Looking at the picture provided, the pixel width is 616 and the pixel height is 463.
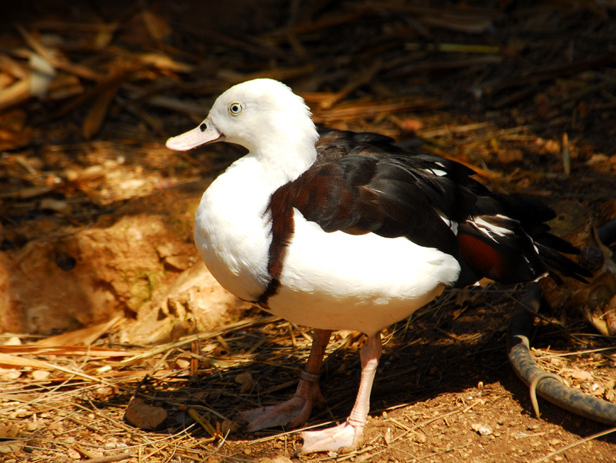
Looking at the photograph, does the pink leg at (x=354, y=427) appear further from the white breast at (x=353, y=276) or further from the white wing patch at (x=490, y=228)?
the white wing patch at (x=490, y=228)

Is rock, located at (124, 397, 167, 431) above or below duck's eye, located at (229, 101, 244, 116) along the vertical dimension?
below

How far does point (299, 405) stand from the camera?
9.84ft

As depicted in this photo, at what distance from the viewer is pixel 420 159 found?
9.45 ft

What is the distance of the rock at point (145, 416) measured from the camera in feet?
9.50

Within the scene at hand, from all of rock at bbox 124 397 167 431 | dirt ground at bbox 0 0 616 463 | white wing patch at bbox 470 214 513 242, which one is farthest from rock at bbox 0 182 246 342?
white wing patch at bbox 470 214 513 242

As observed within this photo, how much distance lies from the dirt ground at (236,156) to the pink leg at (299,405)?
0.06 metres

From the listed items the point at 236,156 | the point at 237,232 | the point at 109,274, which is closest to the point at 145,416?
the point at 237,232

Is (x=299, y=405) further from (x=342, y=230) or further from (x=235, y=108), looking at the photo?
(x=235, y=108)

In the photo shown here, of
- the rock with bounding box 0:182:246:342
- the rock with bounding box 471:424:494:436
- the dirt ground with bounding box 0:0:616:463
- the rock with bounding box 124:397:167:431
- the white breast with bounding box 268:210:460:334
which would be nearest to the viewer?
the white breast with bounding box 268:210:460:334

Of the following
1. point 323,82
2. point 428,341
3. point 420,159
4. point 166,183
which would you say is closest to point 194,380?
point 428,341

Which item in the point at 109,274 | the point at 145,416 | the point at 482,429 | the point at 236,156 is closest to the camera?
the point at 482,429

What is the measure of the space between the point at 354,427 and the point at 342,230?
0.86 metres

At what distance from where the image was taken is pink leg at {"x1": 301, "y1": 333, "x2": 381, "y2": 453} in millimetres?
2664

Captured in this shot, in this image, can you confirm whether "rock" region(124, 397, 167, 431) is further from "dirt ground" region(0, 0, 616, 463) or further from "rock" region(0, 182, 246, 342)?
"rock" region(0, 182, 246, 342)
